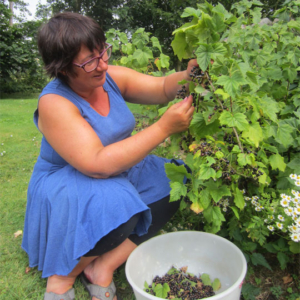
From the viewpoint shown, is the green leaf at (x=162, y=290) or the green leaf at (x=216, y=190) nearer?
the green leaf at (x=216, y=190)

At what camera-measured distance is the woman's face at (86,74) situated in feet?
4.65

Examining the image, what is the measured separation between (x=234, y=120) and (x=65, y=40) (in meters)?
0.86

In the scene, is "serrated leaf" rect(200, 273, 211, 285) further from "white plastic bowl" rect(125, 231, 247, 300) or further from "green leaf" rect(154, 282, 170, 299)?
"green leaf" rect(154, 282, 170, 299)

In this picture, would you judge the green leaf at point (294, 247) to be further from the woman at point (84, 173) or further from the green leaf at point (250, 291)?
the woman at point (84, 173)

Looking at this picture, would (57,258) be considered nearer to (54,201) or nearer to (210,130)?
(54,201)

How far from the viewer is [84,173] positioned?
1432 millimetres

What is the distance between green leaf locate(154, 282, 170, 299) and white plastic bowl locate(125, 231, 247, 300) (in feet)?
0.29

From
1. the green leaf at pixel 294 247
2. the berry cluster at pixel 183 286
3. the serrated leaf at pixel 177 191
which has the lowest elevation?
the berry cluster at pixel 183 286

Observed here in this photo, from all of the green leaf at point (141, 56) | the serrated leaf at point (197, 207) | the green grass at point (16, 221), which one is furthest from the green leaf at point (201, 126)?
the green leaf at point (141, 56)

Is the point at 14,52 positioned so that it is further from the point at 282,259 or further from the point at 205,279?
the point at 282,259

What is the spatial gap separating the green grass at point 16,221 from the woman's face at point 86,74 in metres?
1.10

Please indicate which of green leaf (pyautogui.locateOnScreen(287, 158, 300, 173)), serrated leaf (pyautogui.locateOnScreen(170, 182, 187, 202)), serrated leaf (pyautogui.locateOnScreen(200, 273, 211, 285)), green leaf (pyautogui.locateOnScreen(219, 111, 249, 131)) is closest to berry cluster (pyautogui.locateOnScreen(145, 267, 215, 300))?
serrated leaf (pyautogui.locateOnScreen(200, 273, 211, 285))

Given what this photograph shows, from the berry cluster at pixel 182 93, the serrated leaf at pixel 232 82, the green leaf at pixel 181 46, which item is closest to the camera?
the serrated leaf at pixel 232 82

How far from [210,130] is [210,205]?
0.37 metres
